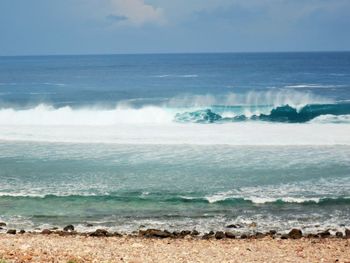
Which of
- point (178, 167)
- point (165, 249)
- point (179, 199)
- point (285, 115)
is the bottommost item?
point (165, 249)

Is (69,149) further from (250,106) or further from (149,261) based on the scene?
(250,106)

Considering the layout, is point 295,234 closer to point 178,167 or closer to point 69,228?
point 69,228

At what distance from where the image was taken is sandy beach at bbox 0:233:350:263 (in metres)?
9.71

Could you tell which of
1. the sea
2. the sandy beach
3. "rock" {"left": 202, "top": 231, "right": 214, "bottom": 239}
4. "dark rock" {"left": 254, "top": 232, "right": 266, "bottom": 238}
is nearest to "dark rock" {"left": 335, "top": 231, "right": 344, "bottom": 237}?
the sandy beach

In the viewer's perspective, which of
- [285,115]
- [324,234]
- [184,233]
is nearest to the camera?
[324,234]

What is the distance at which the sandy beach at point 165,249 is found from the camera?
382 inches

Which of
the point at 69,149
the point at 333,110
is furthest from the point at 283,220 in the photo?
the point at 333,110

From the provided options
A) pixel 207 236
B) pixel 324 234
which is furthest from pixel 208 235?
pixel 324 234

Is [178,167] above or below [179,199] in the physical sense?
above

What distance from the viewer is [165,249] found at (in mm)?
11219

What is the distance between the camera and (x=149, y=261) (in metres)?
9.86

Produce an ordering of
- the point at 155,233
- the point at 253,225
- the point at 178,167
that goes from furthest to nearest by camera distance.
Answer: the point at 178,167
the point at 253,225
the point at 155,233

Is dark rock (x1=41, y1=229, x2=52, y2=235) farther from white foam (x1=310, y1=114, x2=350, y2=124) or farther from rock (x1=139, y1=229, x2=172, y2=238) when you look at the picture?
white foam (x1=310, y1=114, x2=350, y2=124)

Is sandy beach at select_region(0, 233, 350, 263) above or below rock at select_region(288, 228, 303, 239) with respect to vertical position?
below
